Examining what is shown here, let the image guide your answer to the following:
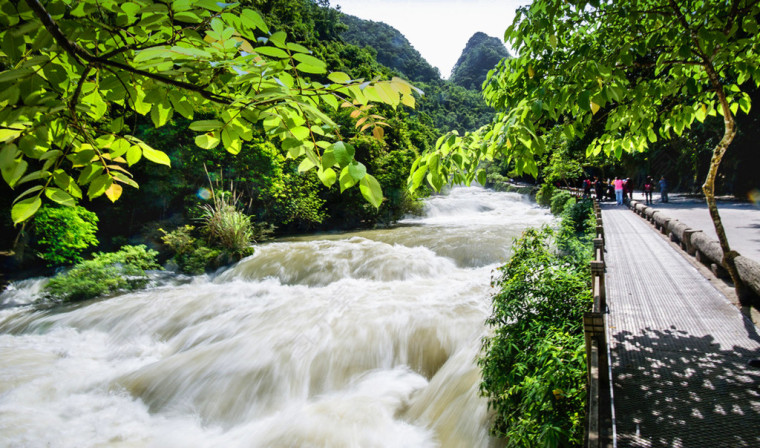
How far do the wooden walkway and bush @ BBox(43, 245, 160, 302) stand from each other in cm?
1126

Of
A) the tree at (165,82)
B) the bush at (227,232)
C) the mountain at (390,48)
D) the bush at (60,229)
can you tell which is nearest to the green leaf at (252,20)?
the tree at (165,82)

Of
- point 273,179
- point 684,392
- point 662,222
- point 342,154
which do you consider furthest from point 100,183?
point 273,179

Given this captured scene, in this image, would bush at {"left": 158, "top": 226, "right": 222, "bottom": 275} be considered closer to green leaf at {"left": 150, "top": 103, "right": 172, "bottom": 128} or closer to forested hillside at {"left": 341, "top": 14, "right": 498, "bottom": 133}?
green leaf at {"left": 150, "top": 103, "right": 172, "bottom": 128}

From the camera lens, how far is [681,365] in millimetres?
3572

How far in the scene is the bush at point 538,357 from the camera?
2.79 m

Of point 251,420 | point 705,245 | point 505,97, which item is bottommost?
point 251,420

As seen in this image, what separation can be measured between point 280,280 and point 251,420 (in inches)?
224

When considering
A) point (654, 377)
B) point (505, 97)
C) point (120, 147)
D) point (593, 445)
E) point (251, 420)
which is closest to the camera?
point (120, 147)

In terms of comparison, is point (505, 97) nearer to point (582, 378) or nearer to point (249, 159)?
point (582, 378)

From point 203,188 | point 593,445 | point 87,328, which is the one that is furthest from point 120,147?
point 203,188

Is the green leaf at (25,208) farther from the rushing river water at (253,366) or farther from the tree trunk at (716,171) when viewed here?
the tree trunk at (716,171)

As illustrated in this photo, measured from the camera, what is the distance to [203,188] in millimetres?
14914

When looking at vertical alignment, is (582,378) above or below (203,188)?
below

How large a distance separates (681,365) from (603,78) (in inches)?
134
